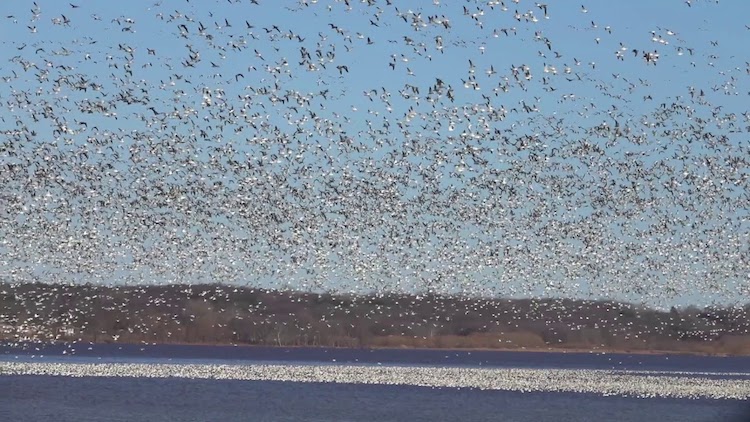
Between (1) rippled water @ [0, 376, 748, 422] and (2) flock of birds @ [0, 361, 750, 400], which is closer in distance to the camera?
(1) rippled water @ [0, 376, 748, 422]

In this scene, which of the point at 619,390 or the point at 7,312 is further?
the point at 7,312

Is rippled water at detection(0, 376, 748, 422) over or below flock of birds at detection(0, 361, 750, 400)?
below

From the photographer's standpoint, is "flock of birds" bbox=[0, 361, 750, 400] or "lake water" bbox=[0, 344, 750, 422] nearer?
"lake water" bbox=[0, 344, 750, 422]

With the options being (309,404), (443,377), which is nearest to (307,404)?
(309,404)

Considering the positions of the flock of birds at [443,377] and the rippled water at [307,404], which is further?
the flock of birds at [443,377]

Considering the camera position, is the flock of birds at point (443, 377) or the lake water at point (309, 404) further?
the flock of birds at point (443, 377)

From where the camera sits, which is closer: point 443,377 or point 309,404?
point 309,404

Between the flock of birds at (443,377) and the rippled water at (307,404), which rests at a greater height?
the flock of birds at (443,377)

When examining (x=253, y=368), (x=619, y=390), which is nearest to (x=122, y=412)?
(x=619, y=390)

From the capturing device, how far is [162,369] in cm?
13400

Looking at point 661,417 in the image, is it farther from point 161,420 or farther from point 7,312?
point 7,312

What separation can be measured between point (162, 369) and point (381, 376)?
2035 cm

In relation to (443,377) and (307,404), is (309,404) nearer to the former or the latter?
(307,404)

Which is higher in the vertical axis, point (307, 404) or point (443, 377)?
point (443, 377)
